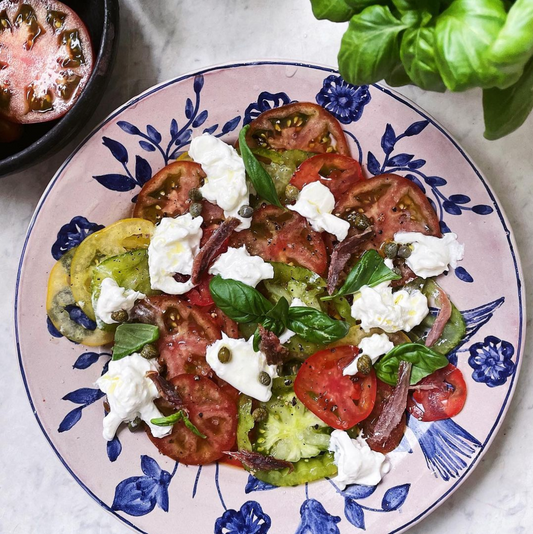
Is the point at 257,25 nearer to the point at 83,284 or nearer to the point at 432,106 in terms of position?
the point at 432,106

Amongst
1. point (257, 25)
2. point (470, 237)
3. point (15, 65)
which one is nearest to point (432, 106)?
point (470, 237)

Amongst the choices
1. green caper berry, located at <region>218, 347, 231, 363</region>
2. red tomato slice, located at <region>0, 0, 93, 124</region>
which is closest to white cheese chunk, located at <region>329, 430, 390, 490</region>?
green caper berry, located at <region>218, 347, 231, 363</region>

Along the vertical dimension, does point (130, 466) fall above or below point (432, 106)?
below

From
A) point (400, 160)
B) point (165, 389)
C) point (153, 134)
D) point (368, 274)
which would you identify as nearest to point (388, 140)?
point (400, 160)

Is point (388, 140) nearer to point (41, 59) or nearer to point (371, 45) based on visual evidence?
point (371, 45)

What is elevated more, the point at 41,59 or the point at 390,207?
the point at 41,59
